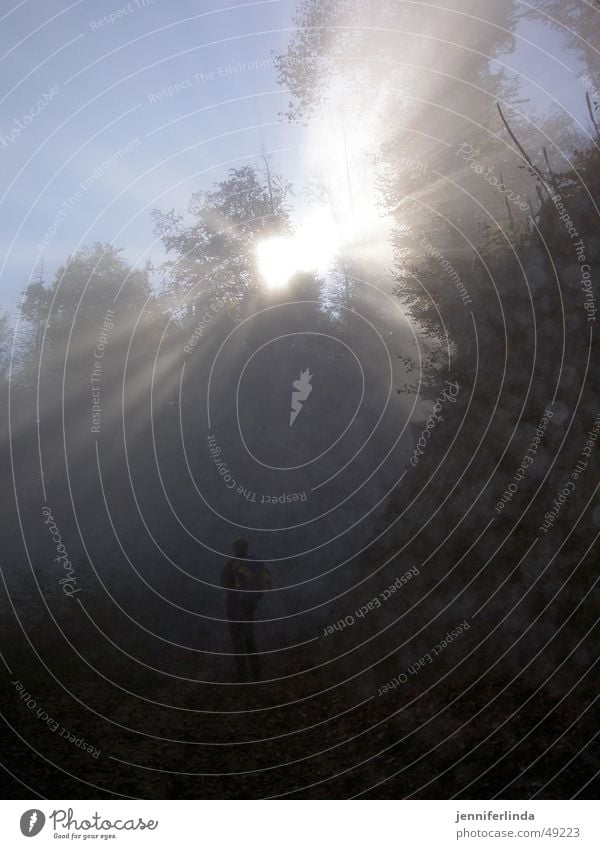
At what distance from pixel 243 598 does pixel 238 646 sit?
69 cm

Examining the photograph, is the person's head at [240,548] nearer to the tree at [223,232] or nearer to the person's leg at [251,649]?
the person's leg at [251,649]

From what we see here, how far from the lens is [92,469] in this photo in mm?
10305

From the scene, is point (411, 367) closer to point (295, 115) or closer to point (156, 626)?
point (295, 115)

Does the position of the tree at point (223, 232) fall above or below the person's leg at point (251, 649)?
above

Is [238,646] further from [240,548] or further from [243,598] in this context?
[240,548]

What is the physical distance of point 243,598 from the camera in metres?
8.75

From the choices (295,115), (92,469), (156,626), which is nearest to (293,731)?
(156,626)

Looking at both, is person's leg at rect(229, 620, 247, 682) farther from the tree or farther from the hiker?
the tree

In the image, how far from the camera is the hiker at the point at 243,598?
8.17 metres

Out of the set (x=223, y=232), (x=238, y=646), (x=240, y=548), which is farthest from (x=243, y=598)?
(x=223, y=232)

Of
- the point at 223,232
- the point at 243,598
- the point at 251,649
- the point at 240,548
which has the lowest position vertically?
the point at 251,649

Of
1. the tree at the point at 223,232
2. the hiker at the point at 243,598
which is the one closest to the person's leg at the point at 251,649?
the hiker at the point at 243,598

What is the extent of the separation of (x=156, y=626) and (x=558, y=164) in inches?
338

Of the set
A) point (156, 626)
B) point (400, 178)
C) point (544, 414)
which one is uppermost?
point (400, 178)
